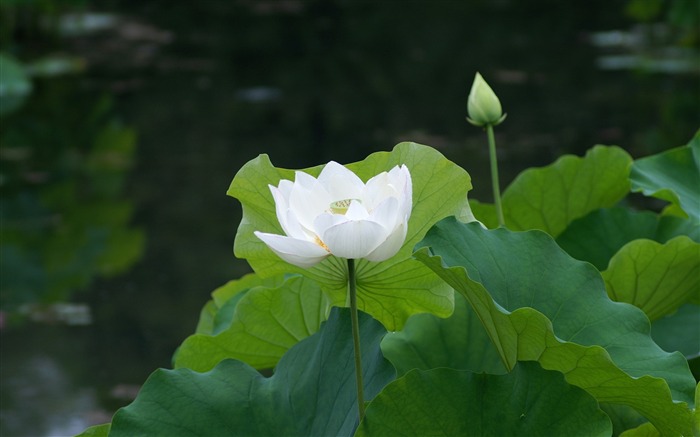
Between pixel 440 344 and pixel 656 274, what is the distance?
227 mm

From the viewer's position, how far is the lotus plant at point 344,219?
0.85 m

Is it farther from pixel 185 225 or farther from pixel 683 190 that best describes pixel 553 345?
pixel 185 225

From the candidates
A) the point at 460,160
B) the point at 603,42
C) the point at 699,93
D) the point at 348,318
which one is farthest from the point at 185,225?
the point at 603,42

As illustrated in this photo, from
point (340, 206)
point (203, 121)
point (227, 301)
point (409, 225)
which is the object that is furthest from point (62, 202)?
point (340, 206)

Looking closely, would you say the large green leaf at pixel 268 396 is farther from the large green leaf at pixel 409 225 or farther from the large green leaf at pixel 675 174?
the large green leaf at pixel 675 174

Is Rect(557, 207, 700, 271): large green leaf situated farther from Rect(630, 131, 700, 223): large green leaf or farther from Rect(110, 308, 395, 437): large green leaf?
Rect(110, 308, 395, 437): large green leaf

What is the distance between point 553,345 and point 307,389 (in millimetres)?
210

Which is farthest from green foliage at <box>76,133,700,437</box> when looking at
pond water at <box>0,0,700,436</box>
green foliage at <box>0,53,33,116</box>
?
green foliage at <box>0,53,33,116</box>

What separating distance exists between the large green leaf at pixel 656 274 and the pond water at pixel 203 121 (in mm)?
1876

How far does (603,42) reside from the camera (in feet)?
24.6

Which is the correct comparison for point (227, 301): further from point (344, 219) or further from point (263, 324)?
point (344, 219)

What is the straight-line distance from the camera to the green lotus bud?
1308 mm

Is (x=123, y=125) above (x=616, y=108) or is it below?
above

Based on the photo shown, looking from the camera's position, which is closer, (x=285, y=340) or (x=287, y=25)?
(x=285, y=340)
